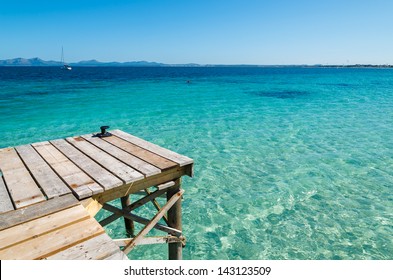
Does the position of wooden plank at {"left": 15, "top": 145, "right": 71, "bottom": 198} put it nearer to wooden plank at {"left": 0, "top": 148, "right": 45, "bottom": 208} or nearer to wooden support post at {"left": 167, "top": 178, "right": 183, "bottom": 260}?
wooden plank at {"left": 0, "top": 148, "right": 45, "bottom": 208}

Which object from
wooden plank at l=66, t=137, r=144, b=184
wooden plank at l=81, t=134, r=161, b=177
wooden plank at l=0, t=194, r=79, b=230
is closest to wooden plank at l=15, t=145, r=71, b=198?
wooden plank at l=0, t=194, r=79, b=230

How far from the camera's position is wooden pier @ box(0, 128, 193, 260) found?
2701 mm

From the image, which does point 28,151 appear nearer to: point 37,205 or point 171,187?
point 37,205

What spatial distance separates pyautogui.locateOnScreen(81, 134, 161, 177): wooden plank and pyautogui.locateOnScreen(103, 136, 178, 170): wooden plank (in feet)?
0.34

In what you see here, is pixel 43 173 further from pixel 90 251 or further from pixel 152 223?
pixel 90 251

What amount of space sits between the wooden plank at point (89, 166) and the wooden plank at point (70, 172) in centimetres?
7

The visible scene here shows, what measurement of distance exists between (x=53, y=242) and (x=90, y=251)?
475mm

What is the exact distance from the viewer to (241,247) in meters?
6.34

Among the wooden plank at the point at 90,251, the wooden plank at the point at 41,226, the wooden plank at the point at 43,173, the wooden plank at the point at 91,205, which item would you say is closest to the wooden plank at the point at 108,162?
the wooden plank at the point at 91,205

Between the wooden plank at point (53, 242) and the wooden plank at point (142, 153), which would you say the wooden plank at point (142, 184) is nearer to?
the wooden plank at point (142, 153)

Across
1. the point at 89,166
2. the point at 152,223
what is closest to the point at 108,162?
the point at 89,166

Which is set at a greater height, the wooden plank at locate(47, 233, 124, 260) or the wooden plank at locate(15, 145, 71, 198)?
the wooden plank at locate(15, 145, 71, 198)

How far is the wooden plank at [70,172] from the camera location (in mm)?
3605
